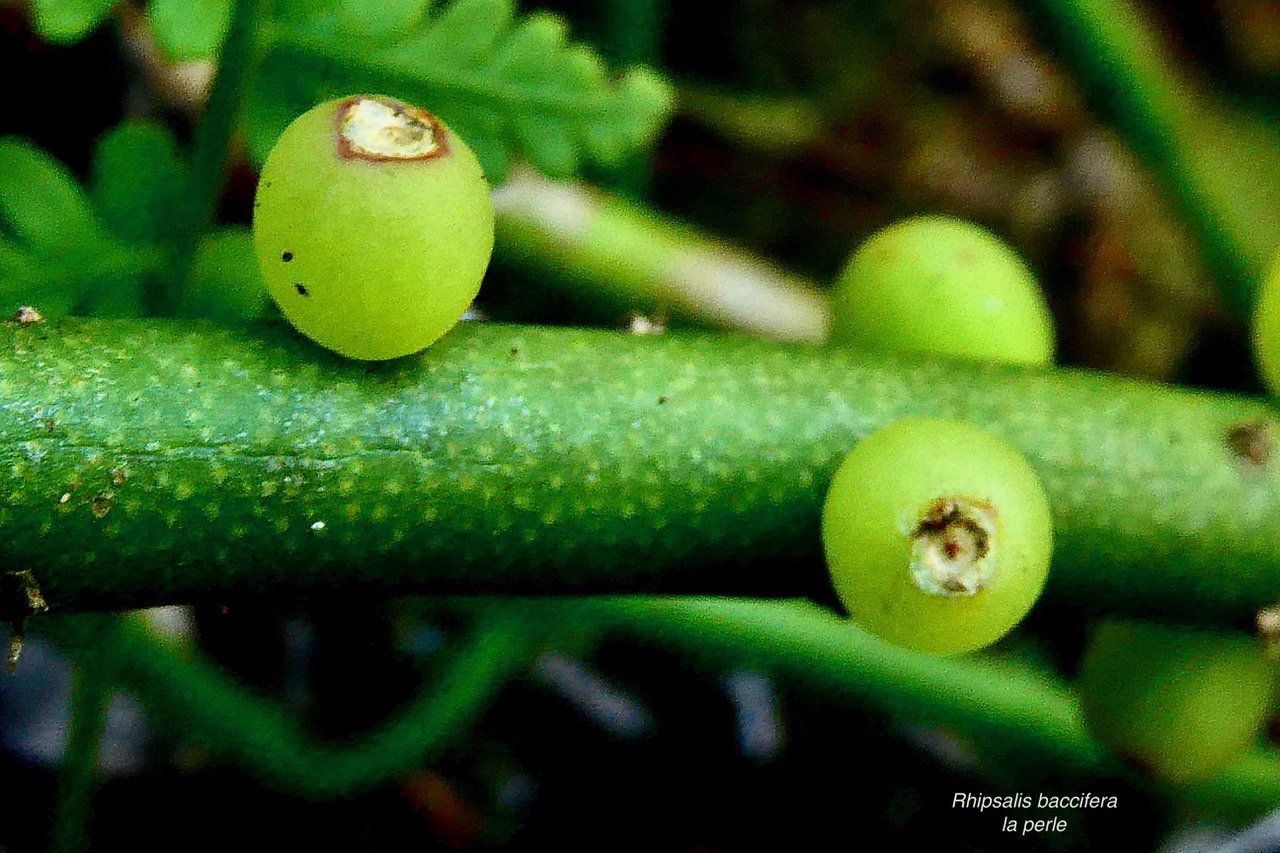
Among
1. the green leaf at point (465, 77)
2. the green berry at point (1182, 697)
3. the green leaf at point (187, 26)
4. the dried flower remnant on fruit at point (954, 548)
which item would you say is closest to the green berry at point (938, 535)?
the dried flower remnant on fruit at point (954, 548)

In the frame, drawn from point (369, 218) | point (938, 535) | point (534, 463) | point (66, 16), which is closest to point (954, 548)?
point (938, 535)

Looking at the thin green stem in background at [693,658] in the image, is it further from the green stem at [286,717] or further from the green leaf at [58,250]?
the green leaf at [58,250]

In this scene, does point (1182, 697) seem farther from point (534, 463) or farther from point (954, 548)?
point (534, 463)

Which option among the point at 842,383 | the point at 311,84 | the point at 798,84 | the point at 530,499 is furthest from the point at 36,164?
the point at 798,84

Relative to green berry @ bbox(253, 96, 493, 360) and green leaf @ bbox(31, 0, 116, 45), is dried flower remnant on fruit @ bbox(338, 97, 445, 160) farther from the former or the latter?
green leaf @ bbox(31, 0, 116, 45)

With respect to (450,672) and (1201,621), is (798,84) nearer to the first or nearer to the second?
(450,672)
